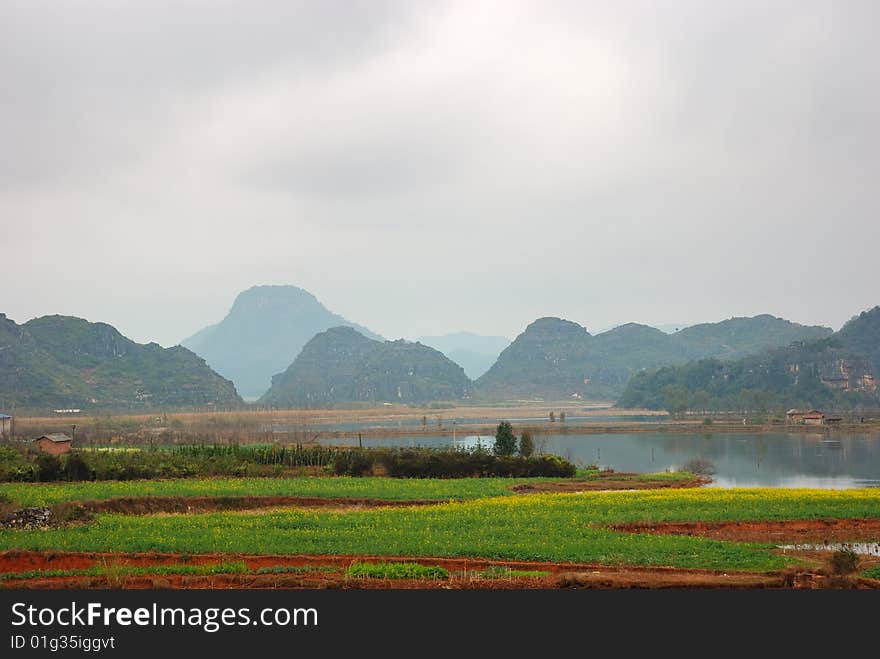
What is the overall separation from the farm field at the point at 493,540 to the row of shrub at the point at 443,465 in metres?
10.8

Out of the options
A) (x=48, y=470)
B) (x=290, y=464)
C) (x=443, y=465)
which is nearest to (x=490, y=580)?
(x=48, y=470)

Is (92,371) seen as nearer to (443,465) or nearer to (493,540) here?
(443,465)

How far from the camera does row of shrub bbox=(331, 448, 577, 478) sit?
1549 inches

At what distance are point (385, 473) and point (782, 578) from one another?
26.1m

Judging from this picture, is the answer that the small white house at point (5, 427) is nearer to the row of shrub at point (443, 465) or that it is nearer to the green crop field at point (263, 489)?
the green crop field at point (263, 489)

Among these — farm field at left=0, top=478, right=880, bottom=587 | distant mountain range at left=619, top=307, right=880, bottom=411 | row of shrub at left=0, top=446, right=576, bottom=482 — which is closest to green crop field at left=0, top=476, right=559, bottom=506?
farm field at left=0, top=478, right=880, bottom=587

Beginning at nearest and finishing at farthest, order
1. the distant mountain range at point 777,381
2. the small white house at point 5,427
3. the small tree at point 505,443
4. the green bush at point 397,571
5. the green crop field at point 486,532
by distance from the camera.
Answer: the green bush at point 397,571
the green crop field at point 486,532
the small tree at point 505,443
the small white house at point 5,427
the distant mountain range at point 777,381

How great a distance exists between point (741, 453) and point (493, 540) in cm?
4801

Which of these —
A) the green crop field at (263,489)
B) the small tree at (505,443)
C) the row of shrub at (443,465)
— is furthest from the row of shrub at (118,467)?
the small tree at (505,443)

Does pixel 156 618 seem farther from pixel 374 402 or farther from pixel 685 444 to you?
pixel 374 402

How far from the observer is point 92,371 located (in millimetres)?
133875

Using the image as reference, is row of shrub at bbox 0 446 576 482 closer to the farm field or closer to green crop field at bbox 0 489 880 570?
the farm field

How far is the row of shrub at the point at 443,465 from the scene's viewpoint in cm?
3934

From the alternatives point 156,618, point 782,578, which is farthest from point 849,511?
point 156,618
